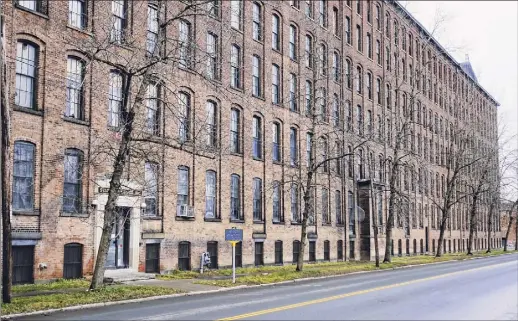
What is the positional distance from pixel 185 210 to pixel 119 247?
392 cm

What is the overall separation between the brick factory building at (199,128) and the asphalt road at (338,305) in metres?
4.66

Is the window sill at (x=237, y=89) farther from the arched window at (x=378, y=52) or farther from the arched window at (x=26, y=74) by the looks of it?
the arched window at (x=378, y=52)

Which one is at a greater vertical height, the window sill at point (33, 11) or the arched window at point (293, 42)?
the arched window at point (293, 42)

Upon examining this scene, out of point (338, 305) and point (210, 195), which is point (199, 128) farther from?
point (338, 305)

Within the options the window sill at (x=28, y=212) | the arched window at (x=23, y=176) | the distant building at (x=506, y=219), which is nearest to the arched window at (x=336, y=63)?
the arched window at (x=23, y=176)

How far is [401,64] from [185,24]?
3198cm

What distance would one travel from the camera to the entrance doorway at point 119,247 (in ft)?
78.3

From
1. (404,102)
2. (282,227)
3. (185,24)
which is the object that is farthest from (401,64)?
(185,24)

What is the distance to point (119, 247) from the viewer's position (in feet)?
79.4

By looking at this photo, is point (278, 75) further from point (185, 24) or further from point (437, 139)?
point (437, 139)

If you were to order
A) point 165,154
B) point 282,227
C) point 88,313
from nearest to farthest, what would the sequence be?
point 88,313 → point 165,154 → point 282,227

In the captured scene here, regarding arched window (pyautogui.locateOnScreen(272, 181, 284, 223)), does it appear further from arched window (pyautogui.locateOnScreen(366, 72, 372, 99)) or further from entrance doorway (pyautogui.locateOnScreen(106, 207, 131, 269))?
arched window (pyautogui.locateOnScreen(366, 72, 372, 99))

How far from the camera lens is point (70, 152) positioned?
22.2 meters

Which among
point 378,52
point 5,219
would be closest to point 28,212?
point 5,219
